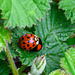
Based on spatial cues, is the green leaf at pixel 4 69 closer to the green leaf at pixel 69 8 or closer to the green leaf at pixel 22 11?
the green leaf at pixel 22 11

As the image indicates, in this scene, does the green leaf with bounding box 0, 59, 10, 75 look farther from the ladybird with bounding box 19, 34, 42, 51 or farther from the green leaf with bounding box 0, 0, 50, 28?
the green leaf with bounding box 0, 0, 50, 28

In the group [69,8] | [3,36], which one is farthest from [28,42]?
[69,8]

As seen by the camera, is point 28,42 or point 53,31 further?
point 53,31

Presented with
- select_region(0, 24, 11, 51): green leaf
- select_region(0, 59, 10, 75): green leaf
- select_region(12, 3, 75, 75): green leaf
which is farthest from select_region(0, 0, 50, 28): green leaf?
select_region(0, 59, 10, 75): green leaf

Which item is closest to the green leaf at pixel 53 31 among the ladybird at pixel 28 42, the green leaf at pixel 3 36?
the ladybird at pixel 28 42

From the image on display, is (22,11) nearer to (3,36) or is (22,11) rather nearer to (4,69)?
(3,36)
